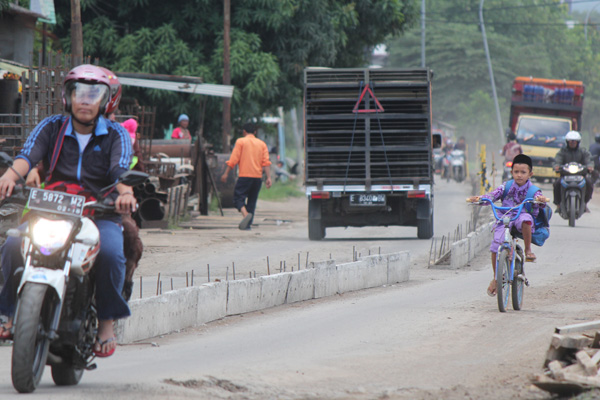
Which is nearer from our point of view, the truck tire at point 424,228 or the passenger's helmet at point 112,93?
the passenger's helmet at point 112,93

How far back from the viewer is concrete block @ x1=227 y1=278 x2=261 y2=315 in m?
9.38

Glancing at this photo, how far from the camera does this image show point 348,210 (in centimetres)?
1794

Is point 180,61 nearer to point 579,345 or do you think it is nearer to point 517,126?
point 517,126

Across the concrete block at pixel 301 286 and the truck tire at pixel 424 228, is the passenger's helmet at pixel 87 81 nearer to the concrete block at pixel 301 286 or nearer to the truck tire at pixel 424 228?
the concrete block at pixel 301 286

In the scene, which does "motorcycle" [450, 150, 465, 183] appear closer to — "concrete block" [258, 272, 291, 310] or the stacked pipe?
the stacked pipe

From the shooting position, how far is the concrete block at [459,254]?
45.0 ft

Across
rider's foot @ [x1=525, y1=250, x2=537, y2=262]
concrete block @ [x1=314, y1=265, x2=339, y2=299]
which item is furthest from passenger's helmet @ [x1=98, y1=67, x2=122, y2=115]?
rider's foot @ [x1=525, y1=250, x2=537, y2=262]

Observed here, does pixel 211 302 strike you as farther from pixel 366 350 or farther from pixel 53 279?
pixel 53 279

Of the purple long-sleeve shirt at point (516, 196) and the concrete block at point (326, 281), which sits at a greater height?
the purple long-sleeve shirt at point (516, 196)

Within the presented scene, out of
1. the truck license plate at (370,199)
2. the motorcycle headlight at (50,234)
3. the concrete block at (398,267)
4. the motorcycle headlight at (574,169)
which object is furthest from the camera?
the motorcycle headlight at (574,169)

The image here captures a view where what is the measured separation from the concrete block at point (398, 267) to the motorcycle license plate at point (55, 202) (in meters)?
6.90

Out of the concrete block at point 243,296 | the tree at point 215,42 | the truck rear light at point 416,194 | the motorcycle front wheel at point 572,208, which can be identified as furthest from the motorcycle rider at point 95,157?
the tree at point 215,42

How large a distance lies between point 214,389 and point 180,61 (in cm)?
2137

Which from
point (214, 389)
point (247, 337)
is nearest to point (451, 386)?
point (214, 389)
